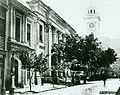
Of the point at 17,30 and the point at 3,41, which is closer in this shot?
the point at 3,41

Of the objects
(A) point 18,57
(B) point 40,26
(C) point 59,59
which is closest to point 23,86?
(A) point 18,57

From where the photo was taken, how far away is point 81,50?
2494cm

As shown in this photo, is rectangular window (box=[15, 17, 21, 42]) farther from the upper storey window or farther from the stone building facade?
the stone building facade

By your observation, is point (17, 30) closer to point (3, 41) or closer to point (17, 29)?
point (17, 29)

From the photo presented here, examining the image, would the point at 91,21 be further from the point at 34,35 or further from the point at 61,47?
the point at 34,35

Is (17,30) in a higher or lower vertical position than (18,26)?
lower

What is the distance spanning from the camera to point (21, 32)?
16812mm

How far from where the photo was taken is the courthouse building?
13.2 metres

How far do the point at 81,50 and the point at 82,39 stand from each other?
1.27m

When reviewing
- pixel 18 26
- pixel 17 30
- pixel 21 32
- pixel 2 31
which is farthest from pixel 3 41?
pixel 21 32

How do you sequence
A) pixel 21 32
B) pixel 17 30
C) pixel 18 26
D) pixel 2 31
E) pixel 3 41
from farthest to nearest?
pixel 21 32, pixel 18 26, pixel 17 30, pixel 3 41, pixel 2 31

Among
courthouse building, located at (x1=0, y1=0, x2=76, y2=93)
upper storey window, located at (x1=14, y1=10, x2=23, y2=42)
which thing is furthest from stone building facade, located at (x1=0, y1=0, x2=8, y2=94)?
upper storey window, located at (x1=14, y1=10, x2=23, y2=42)

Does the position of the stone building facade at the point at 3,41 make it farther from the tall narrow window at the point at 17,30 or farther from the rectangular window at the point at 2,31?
the tall narrow window at the point at 17,30

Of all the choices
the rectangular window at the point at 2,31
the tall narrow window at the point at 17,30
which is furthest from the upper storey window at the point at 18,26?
the rectangular window at the point at 2,31
